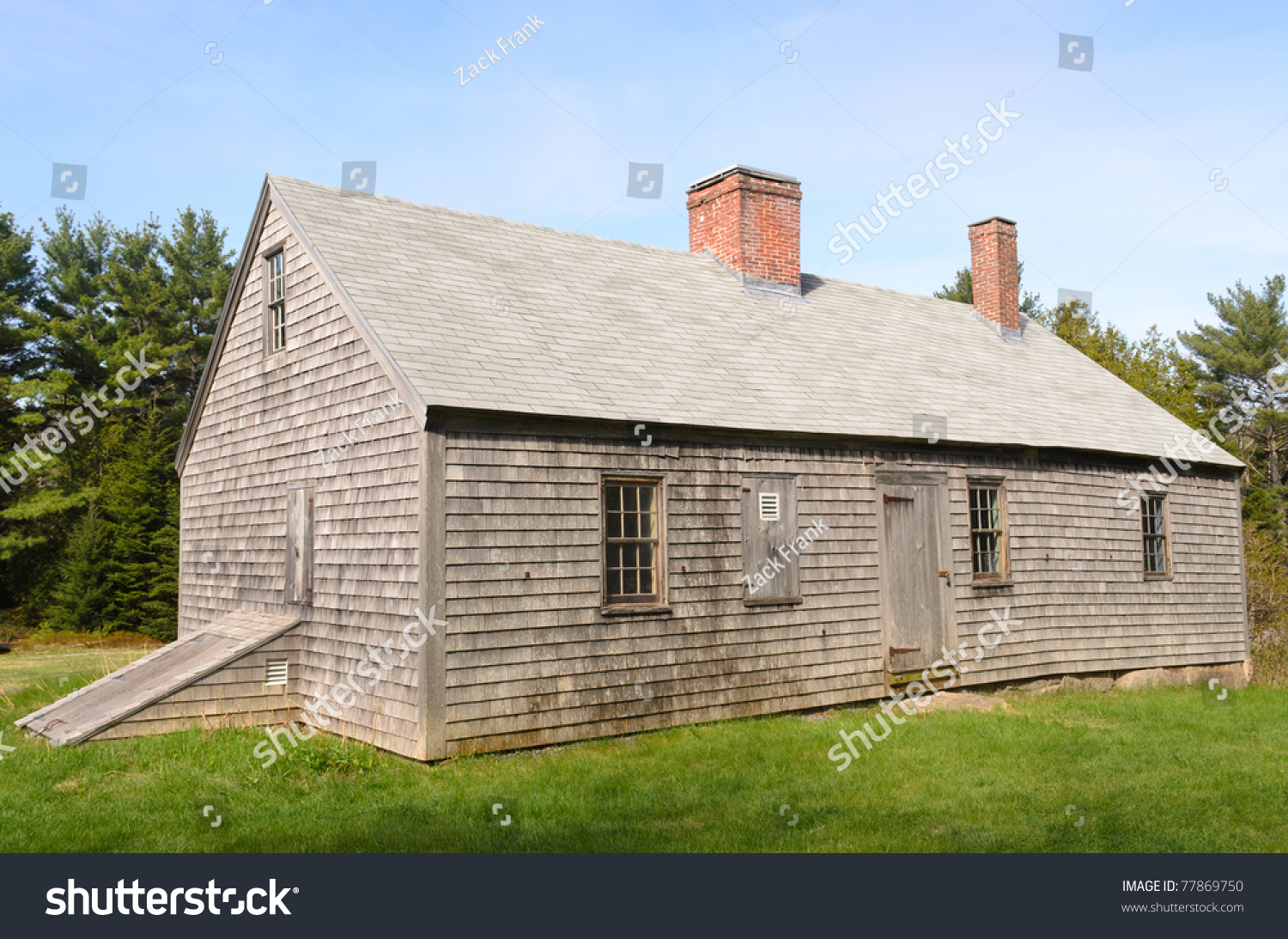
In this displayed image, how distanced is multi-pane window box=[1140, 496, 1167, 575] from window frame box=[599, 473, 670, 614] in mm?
9564

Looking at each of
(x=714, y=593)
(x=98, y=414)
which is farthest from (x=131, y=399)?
(x=714, y=593)

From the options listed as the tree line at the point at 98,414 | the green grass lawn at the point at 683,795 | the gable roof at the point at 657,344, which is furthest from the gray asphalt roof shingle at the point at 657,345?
the tree line at the point at 98,414

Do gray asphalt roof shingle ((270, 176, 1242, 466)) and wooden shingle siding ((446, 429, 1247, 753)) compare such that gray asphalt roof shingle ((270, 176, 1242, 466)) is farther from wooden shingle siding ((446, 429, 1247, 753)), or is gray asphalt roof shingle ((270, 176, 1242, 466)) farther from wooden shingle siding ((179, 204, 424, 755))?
wooden shingle siding ((179, 204, 424, 755))

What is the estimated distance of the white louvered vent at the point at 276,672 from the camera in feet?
37.5

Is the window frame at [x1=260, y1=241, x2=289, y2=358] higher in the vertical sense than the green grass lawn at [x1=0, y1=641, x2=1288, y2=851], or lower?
higher

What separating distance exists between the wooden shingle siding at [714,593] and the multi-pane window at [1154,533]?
1.72ft

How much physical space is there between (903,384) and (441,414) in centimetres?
793

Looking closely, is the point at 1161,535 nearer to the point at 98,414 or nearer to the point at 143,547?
the point at 143,547

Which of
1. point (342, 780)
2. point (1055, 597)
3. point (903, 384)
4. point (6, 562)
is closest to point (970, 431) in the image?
point (903, 384)

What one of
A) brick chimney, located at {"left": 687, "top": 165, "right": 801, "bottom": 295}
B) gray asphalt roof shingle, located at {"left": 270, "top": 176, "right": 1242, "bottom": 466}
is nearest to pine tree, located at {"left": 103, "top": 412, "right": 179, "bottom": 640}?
gray asphalt roof shingle, located at {"left": 270, "top": 176, "right": 1242, "bottom": 466}

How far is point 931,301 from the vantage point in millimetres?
20031

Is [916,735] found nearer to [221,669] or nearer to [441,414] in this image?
[441,414]

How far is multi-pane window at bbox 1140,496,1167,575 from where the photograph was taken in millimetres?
16781

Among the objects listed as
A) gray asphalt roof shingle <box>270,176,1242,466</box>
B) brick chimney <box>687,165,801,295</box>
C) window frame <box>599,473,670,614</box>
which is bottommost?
window frame <box>599,473,670,614</box>
